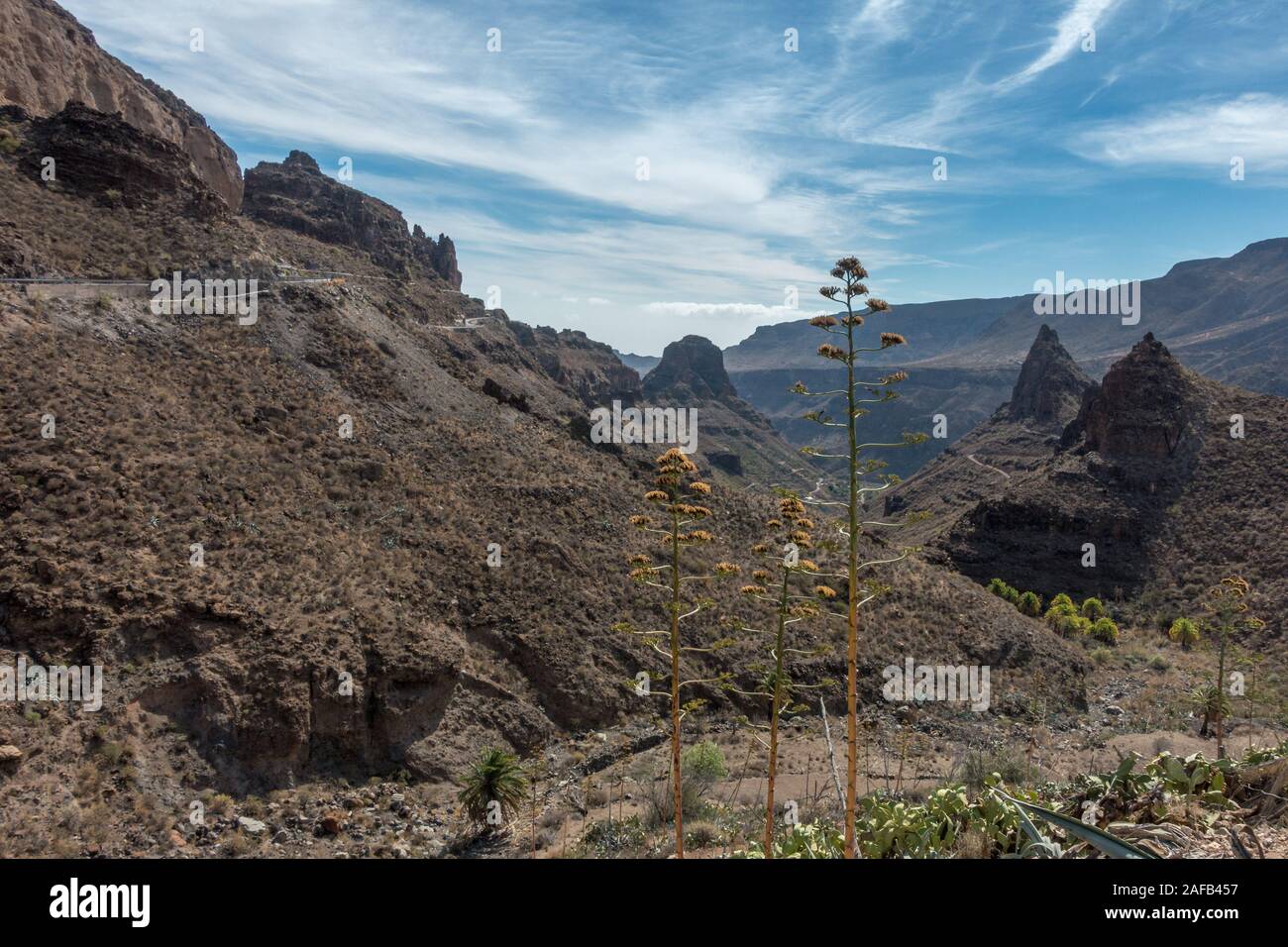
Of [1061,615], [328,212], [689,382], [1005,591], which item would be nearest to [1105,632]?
[1061,615]

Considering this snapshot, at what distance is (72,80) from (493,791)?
226ft

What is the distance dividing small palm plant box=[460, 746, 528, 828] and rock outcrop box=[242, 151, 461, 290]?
8150cm

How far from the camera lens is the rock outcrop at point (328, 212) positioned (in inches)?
3349

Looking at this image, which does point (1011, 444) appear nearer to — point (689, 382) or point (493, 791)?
point (493, 791)

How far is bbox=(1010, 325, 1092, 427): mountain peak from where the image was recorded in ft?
306

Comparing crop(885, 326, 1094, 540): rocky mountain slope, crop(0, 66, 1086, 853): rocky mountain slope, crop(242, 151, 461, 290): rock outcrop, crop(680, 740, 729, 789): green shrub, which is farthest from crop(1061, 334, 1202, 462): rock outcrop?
crop(242, 151, 461, 290): rock outcrop

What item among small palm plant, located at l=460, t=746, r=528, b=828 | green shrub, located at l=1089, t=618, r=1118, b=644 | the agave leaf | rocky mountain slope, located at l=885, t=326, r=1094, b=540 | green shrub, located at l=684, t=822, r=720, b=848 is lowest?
green shrub, located at l=1089, t=618, r=1118, b=644

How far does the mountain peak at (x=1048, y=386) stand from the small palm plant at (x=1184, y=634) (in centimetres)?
5690

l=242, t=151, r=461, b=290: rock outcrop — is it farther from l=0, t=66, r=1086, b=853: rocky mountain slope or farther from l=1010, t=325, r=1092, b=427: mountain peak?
l=1010, t=325, r=1092, b=427: mountain peak

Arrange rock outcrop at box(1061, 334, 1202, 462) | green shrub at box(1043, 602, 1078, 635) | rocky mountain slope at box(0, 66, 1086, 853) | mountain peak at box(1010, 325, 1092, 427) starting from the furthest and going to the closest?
mountain peak at box(1010, 325, 1092, 427) < rock outcrop at box(1061, 334, 1202, 462) < green shrub at box(1043, 602, 1078, 635) < rocky mountain slope at box(0, 66, 1086, 853)

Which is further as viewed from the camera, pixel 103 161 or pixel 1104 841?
pixel 103 161

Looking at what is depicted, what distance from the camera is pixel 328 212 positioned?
9100 centimetres
